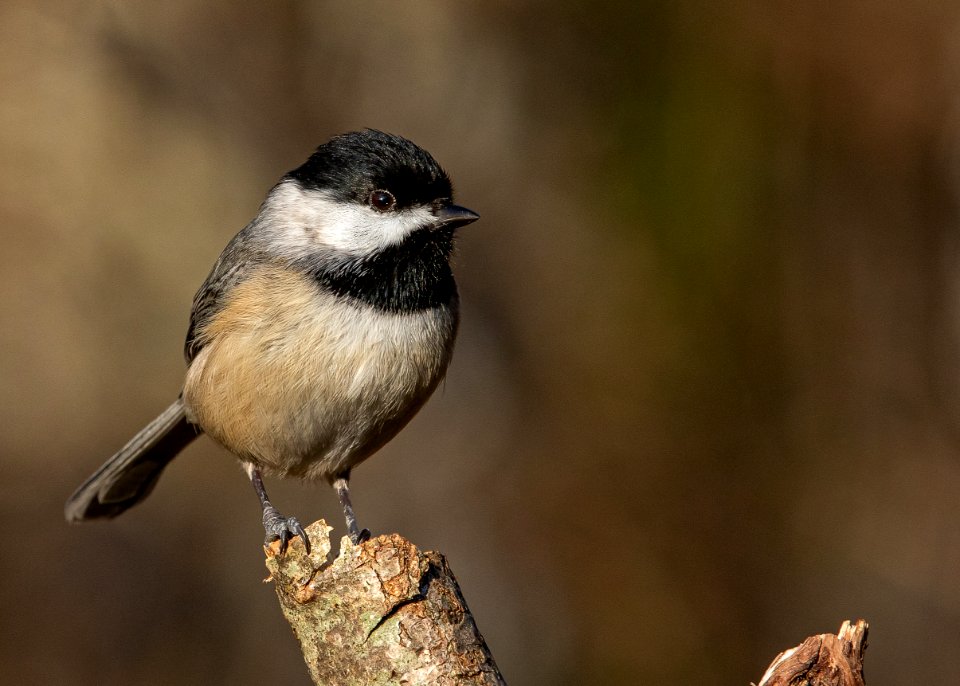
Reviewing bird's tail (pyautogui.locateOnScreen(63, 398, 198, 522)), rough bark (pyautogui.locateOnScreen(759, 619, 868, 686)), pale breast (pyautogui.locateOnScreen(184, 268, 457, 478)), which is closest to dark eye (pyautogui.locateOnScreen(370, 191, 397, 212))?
pale breast (pyautogui.locateOnScreen(184, 268, 457, 478))

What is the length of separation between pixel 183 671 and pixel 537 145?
3.63 meters

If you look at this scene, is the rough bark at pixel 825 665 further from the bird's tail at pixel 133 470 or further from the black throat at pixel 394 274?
the bird's tail at pixel 133 470

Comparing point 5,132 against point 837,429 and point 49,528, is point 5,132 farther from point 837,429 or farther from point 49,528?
point 837,429

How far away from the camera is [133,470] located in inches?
174

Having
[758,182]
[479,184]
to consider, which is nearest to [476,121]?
[479,184]

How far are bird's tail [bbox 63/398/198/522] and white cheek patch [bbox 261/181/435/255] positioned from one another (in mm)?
1047

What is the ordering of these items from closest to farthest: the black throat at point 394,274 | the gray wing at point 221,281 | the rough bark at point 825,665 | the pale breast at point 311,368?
the rough bark at point 825,665 → the pale breast at point 311,368 → the black throat at point 394,274 → the gray wing at point 221,281

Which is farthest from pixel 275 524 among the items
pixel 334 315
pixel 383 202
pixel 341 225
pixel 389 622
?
pixel 389 622

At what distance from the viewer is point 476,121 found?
6.00 meters

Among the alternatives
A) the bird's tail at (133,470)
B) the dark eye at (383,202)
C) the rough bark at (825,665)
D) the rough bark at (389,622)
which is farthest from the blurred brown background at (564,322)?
the rough bark at (389,622)

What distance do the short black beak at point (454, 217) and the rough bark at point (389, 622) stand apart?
154cm

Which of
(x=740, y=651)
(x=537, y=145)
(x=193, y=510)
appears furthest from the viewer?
(x=537, y=145)

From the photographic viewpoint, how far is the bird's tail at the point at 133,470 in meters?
4.32

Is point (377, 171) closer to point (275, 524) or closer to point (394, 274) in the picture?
point (394, 274)
